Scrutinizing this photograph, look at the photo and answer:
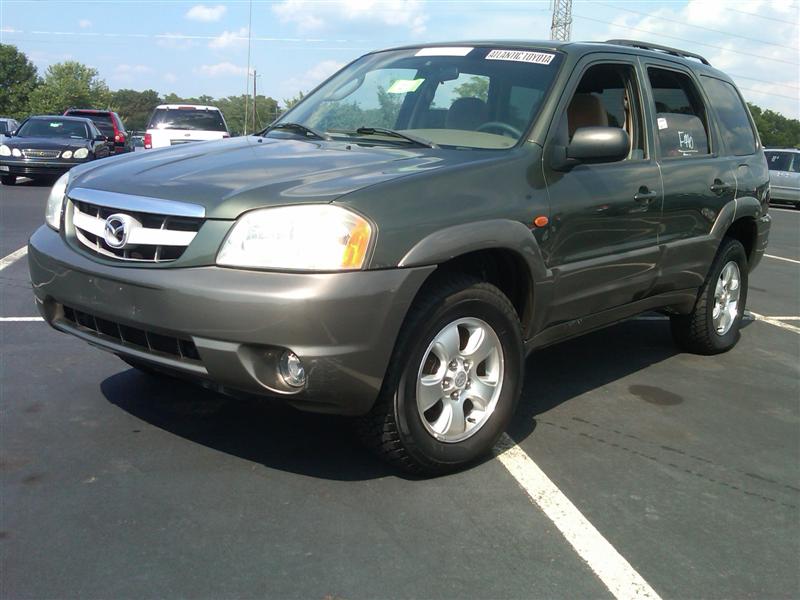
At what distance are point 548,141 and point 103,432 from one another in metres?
2.39

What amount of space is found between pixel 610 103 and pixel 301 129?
167 cm

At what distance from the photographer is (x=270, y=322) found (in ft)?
9.14

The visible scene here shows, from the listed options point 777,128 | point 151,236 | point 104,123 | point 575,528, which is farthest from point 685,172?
point 777,128

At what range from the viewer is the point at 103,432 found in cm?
364

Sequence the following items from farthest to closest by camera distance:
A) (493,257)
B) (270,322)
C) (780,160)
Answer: (780,160), (493,257), (270,322)

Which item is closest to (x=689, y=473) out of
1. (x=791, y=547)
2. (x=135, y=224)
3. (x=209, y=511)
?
(x=791, y=547)

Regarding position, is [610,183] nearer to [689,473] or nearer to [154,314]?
[689,473]

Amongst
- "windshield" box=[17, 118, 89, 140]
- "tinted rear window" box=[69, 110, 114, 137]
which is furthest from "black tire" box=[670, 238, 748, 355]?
"tinted rear window" box=[69, 110, 114, 137]

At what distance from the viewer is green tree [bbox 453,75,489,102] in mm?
4043

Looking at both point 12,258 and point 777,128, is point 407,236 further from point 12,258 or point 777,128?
point 777,128

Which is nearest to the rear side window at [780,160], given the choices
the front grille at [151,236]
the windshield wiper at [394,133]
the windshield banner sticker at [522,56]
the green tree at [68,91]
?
the windshield banner sticker at [522,56]

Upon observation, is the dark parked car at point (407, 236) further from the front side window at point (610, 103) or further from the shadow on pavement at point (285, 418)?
the shadow on pavement at point (285, 418)

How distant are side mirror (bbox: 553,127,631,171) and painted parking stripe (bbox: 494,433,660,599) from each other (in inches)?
52.2

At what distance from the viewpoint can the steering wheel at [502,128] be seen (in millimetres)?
3744
